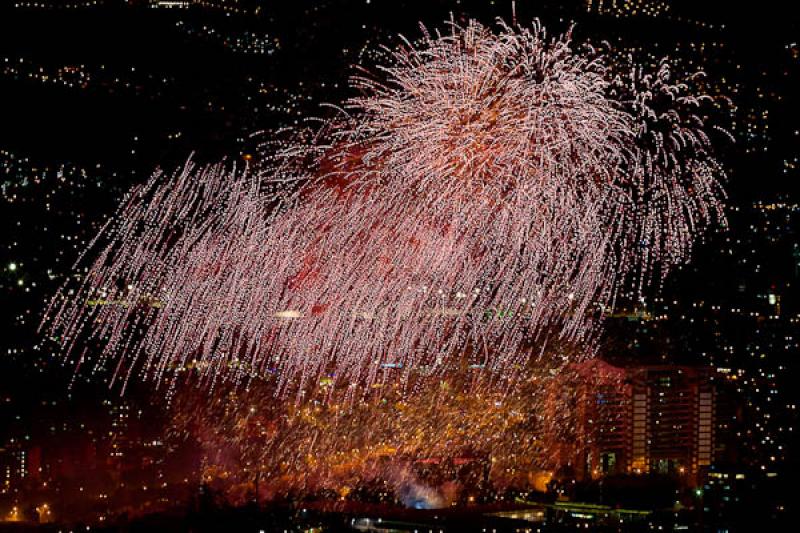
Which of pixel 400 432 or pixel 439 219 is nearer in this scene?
pixel 439 219

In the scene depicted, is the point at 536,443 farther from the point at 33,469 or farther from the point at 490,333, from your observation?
the point at 33,469

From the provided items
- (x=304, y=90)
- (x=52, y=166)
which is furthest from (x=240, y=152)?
(x=52, y=166)

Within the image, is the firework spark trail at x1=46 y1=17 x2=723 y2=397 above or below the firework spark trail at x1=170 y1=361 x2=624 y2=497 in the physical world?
above

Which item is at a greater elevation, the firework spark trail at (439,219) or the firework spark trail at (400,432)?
the firework spark trail at (439,219)
